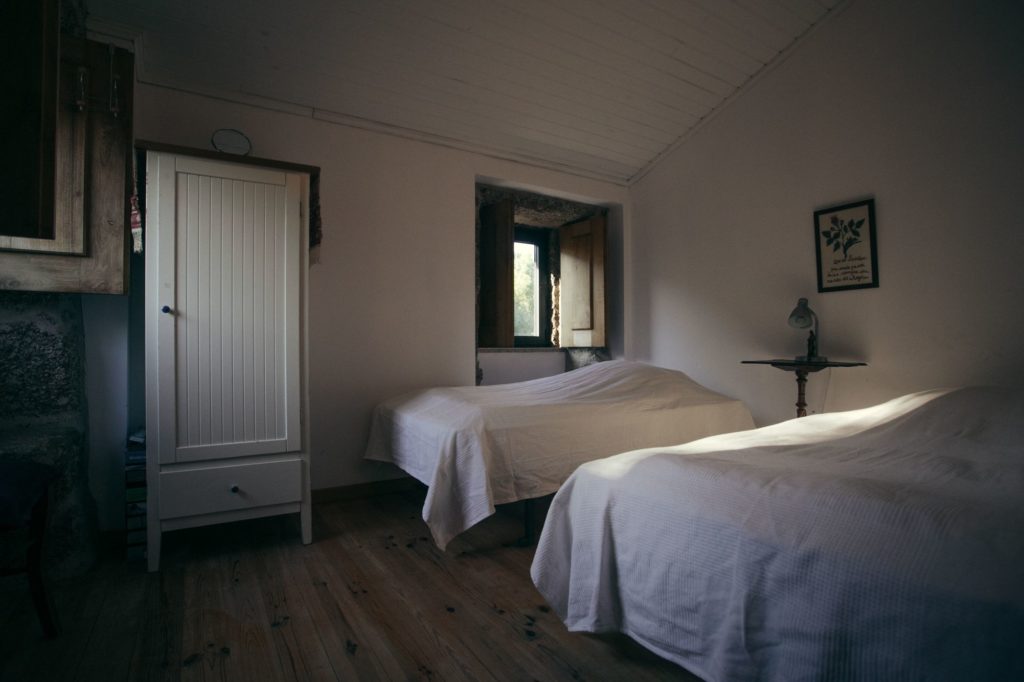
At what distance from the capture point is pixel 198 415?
2.17 meters

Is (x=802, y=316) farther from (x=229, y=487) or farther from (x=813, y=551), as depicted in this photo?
(x=229, y=487)

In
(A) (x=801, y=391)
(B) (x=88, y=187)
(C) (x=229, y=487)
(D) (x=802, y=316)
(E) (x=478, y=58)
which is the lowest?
(C) (x=229, y=487)

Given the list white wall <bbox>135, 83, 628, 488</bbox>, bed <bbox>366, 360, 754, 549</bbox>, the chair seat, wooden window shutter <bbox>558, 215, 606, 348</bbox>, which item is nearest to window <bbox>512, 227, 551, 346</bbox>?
wooden window shutter <bbox>558, 215, 606, 348</bbox>

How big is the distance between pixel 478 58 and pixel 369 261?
135cm

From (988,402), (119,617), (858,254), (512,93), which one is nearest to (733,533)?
(988,402)

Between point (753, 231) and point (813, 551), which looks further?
point (753, 231)

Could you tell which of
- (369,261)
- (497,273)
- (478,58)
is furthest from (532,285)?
(478,58)

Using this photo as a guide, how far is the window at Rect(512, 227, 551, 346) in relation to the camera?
4.64 m

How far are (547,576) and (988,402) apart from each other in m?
1.58

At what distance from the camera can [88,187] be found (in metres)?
1.93

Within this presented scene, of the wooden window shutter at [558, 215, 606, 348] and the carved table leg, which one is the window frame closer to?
the wooden window shutter at [558, 215, 606, 348]

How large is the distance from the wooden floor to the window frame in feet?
7.83

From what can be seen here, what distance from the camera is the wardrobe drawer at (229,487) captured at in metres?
2.12

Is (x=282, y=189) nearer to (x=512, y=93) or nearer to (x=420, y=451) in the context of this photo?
(x=420, y=451)
